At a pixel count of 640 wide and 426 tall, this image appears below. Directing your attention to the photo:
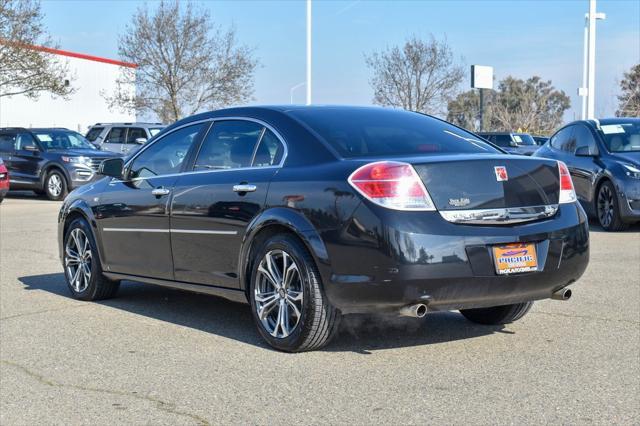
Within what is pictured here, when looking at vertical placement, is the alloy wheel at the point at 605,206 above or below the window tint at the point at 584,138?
below

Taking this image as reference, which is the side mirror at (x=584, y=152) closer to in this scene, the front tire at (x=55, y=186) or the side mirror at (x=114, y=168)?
the side mirror at (x=114, y=168)

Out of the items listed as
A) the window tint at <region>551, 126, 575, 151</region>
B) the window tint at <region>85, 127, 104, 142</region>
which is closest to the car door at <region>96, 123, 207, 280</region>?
the window tint at <region>551, 126, 575, 151</region>

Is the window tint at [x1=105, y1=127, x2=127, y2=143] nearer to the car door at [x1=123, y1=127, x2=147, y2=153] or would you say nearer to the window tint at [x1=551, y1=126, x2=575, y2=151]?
the car door at [x1=123, y1=127, x2=147, y2=153]

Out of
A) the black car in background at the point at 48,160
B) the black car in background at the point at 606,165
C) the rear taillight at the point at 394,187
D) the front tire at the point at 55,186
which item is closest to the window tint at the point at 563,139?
the black car in background at the point at 606,165

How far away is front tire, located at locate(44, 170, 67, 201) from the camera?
24223mm

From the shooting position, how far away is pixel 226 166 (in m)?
6.87

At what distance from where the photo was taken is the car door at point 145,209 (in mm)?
7320

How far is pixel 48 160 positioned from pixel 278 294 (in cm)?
1942

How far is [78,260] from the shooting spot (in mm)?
8477

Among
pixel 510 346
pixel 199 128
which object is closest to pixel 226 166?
pixel 199 128

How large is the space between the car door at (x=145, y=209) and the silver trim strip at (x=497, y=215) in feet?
7.78

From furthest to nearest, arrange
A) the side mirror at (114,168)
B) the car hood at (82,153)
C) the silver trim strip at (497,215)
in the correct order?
1. the car hood at (82,153)
2. the side mirror at (114,168)
3. the silver trim strip at (497,215)

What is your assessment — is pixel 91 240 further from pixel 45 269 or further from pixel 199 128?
pixel 45 269

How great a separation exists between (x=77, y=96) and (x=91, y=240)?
5801 centimetres
